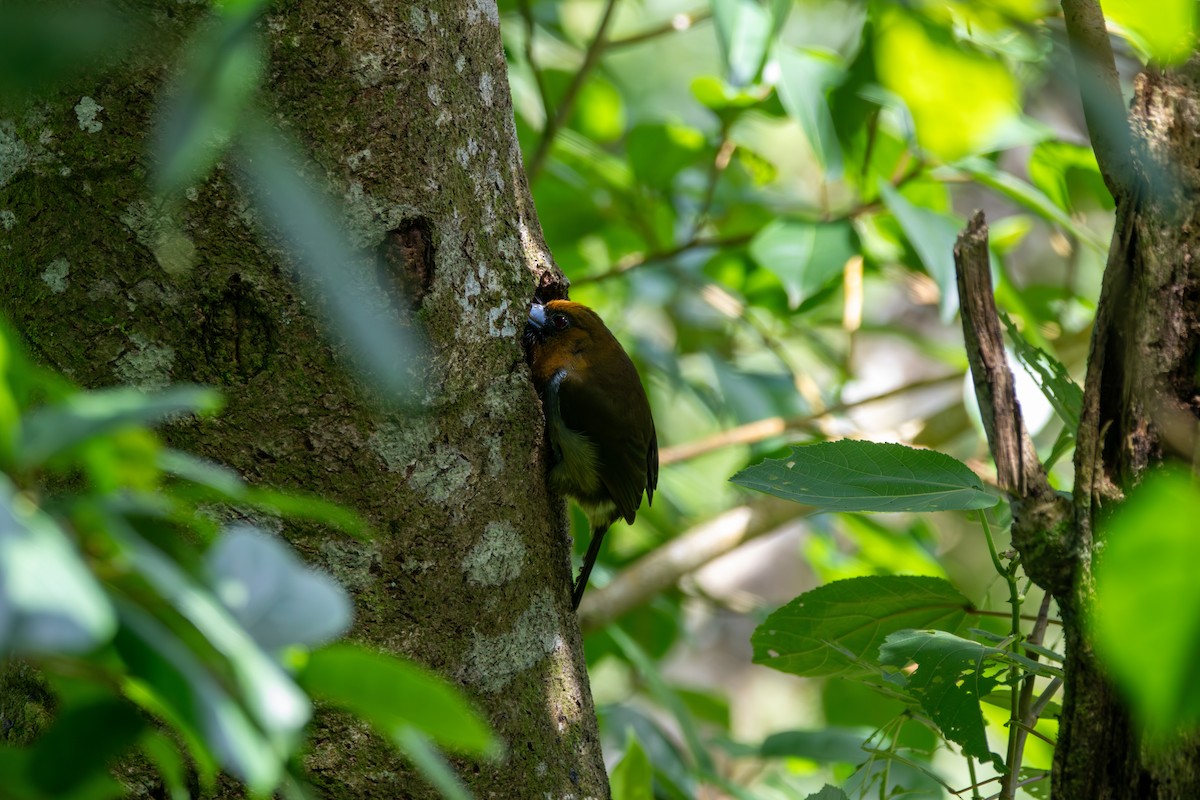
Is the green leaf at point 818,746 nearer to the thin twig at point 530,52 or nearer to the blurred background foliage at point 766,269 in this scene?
the blurred background foliage at point 766,269

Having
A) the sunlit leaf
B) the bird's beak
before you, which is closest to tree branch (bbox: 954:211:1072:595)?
the sunlit leaf

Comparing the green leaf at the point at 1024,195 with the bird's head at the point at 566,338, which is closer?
the bird's head at the point at 566,338

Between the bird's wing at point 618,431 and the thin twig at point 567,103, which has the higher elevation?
the thin twig at point 567,103

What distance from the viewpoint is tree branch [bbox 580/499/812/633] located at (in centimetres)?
324

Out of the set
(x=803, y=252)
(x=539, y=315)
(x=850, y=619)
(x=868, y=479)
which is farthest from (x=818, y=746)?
(x=868, y=479)

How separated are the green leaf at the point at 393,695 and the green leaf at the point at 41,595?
0.15 meters

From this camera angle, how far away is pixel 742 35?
9.29 ft

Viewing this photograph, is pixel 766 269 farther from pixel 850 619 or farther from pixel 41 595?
pixel 41 595

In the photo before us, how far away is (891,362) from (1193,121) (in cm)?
590

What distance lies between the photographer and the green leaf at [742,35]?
2.72 m

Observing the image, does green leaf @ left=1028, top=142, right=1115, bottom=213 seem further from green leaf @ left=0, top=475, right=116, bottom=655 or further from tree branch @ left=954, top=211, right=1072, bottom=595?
green leaf @ left=0, top=475, right=116, bottom=655

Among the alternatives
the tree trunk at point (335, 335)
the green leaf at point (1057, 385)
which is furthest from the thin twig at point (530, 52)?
the green leaf at point (1057, 385)

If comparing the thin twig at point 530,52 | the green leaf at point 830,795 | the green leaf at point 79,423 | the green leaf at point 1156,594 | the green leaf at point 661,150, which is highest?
the thin twig at point 530,52

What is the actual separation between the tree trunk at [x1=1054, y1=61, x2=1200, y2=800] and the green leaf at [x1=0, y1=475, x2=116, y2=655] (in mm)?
1200
